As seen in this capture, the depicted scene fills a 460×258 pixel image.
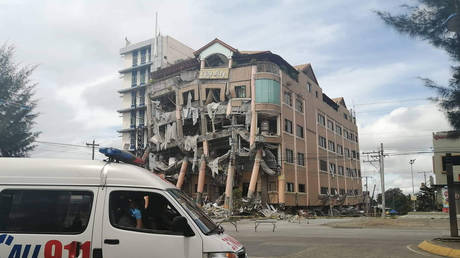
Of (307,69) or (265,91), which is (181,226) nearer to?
(265,91)

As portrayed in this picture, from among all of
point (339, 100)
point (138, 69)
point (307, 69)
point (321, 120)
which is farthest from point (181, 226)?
point (138, 69)

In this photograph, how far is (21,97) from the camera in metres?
24.0

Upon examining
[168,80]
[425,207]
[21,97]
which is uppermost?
[168,80]

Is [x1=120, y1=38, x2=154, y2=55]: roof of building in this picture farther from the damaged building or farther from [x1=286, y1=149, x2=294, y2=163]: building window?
[x1=286, y1=149, x2=294, y2=163]: building window

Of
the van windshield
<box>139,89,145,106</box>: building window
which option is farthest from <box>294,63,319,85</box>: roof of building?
the van windshield

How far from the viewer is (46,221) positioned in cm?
510

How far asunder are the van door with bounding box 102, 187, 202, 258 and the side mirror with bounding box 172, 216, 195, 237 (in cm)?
4

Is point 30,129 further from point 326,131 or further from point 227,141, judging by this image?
point 326,131

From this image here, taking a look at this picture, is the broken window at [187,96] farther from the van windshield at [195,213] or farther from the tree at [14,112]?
the van windshield at [195,213]

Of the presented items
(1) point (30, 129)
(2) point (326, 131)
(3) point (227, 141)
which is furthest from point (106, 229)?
(2) point (326, 131)

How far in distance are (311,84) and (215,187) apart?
20.2 m

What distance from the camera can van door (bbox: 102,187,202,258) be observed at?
4.90 m

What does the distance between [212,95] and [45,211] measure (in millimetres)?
42189

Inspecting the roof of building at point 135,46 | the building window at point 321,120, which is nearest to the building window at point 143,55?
the roof of building at point 135,46
